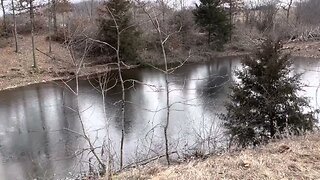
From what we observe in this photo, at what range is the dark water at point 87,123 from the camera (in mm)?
9930

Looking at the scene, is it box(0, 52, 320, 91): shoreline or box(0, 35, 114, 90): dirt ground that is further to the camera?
box(0, 35, 114, 90): dirt ground

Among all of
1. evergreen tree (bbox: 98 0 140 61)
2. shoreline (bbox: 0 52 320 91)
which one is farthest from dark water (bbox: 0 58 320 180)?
evergreen tree (bbox: 98 0 140 61)

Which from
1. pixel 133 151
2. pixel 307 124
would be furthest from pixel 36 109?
pixel 307 124

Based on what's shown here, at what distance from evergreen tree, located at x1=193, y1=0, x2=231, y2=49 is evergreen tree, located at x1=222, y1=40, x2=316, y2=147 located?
2113 centimetres

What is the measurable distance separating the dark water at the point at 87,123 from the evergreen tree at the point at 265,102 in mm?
905

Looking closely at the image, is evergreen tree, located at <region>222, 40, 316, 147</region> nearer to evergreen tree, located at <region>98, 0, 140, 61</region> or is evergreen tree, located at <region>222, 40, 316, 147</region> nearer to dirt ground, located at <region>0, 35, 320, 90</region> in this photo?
dirt ground, located at <region>0, 35, 320, 90</region>

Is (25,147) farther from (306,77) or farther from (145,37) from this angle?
(145,37)

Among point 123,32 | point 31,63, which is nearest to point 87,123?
point 31,63

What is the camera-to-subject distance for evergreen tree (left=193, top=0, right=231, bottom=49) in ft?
102

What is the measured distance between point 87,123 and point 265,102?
20.5ft

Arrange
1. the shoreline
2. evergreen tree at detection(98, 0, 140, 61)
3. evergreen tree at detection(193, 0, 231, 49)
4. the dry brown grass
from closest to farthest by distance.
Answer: the dry brown grass, the shoreline, evergreen tree at detection(98, 0, 140, 61), evergreen tree at detection(193, 0, 231, 49)

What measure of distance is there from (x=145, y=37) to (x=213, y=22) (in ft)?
21.4

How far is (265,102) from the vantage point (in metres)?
9.96

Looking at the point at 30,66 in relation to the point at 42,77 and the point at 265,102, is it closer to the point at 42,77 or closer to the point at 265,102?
the point at 42,77
